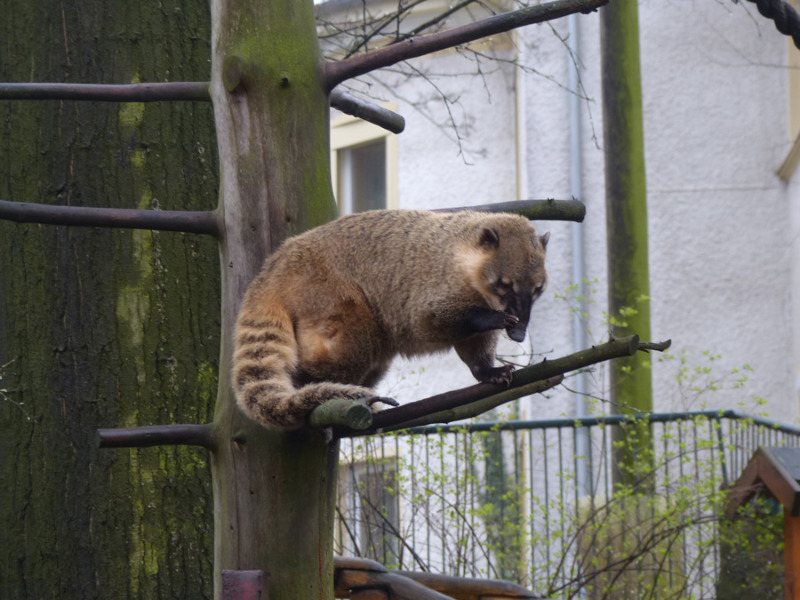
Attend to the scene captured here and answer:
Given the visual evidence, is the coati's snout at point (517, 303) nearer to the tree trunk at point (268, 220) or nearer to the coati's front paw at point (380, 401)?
the tree trunk at point (268, 220)

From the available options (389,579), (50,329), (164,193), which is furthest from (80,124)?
(389,579)

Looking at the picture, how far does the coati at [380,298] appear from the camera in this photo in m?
3.14

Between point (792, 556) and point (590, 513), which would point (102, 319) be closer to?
point (792, 556)

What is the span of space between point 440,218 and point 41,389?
164 centimetres

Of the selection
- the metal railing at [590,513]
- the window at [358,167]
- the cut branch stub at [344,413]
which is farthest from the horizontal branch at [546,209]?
the window at [358,167]

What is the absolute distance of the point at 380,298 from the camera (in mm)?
3393

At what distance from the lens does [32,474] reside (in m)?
3.90

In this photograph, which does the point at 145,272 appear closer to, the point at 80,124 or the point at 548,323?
the point at 80,124

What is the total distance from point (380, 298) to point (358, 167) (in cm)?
804

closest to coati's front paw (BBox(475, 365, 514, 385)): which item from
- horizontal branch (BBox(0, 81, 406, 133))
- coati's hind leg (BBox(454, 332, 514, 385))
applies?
coati's hind leg (BBox(454, 332, 514, 385))

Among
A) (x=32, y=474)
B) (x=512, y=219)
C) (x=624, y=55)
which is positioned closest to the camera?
(x=512, y=219)

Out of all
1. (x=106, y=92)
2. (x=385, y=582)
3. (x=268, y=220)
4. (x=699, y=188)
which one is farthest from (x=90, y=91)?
(x=699, y=188)

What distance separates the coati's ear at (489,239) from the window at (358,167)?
24.3ft

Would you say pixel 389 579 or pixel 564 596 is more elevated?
pixel 389 579
